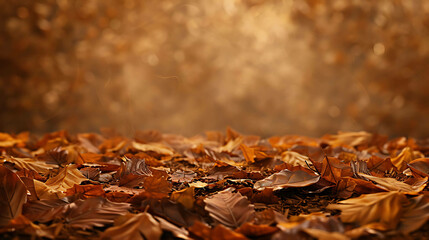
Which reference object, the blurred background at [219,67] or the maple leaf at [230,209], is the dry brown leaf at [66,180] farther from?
the blurred background at [219,67]

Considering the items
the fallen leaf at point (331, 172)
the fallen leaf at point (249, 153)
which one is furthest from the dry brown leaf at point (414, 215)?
the fallen leaf at point (249, 153)

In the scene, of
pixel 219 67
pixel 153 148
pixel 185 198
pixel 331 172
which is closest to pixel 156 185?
pixel 185 198

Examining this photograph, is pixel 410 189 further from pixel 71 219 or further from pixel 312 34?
pixel 312 34

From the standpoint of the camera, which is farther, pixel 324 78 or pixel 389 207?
pixel 324 78

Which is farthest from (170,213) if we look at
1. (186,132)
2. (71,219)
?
(186,132)

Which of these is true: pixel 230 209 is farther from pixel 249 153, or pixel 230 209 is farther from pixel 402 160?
pixel 402 160

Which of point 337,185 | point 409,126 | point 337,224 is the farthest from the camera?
point 409,126

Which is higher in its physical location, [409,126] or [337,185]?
[337,185]
